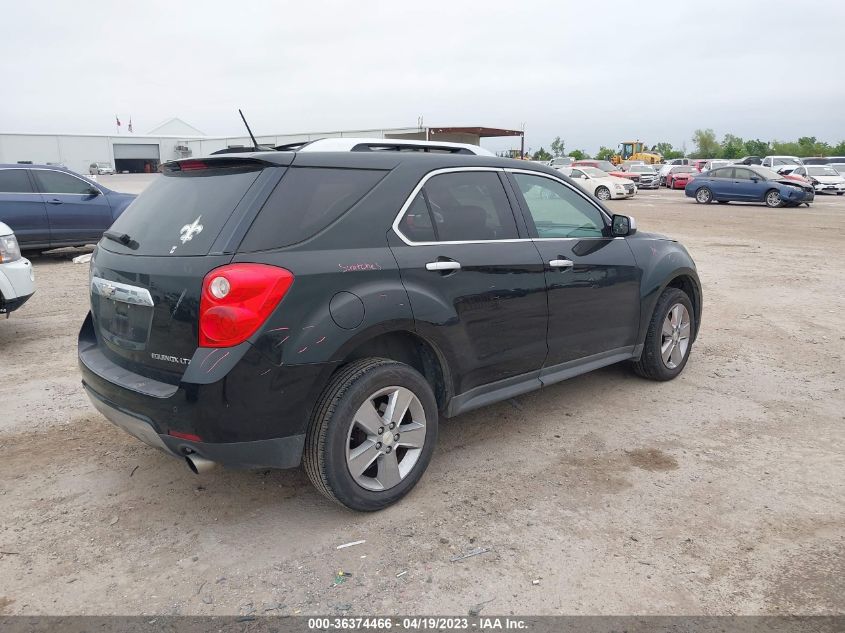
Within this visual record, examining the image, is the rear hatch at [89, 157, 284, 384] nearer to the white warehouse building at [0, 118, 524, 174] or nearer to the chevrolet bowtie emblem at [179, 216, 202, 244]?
the chevrolet bowtie emblem at [179, 216, 202, 244]

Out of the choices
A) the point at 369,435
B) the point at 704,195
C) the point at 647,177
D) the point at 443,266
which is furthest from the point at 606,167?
the point at 369,435

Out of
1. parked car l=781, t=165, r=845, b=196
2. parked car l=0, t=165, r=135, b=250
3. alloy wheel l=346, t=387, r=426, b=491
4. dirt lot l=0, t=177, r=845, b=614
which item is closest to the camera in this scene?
dirt lot l=0, t=177, r=845, b=614

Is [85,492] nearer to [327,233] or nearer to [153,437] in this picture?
[153,437]

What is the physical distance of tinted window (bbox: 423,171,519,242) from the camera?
146 inches

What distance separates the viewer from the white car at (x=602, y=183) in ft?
88.6

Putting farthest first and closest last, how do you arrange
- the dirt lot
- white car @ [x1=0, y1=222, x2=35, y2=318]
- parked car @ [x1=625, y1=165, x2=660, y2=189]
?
parked car @ [x1=625, y1=165, x2=660, y2=189] < white car @ [x1=0, y1=222, x2=35, y2=318] < the dirt lot

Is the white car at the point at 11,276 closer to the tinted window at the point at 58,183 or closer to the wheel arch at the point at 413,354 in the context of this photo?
the wheel arch at the point at 413,354

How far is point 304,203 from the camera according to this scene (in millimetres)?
3188

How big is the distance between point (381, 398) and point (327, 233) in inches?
33.4

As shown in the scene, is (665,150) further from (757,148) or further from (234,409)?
(234,409)

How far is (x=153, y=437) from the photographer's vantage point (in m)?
3.09

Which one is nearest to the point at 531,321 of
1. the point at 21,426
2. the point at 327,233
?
the point at 327,233

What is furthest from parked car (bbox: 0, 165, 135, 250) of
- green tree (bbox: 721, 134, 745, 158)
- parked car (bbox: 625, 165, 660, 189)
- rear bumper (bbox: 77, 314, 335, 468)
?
green tree (bbox: 721, 134, 745, 158)

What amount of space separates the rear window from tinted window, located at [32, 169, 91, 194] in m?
8.91
